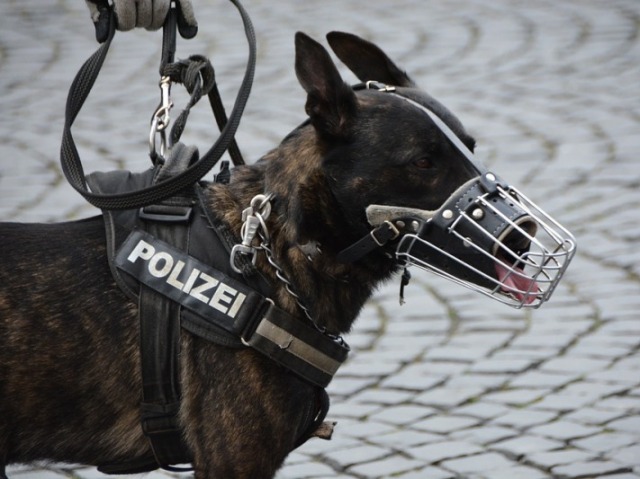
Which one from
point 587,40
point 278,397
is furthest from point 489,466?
point 587,40

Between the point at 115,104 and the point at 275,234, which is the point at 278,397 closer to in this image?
the point at 275,234

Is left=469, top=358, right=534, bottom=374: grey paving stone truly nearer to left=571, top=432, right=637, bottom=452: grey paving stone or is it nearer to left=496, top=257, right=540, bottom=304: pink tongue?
left=571, top=432, right=637, bottom=452: grey paving stone

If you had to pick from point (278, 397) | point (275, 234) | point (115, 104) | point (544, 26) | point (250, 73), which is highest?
point (250, 73)

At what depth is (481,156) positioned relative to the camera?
7.17m

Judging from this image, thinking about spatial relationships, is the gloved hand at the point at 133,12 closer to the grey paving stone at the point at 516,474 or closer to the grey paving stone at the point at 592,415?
the grey paving stone at the point at 516,474

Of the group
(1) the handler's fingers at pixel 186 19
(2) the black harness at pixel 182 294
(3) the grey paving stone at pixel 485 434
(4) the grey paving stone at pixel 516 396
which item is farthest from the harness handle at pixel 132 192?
(4) the grey paving stone at pixel 516 396

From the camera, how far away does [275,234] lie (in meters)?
3.18

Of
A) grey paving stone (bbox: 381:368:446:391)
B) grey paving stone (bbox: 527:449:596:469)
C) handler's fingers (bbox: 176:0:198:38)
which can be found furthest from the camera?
grey paving stone (bbox: 381:368:446:391)

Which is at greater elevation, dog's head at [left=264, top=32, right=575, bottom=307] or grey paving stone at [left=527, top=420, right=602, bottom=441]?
dog's head at [left=264, top=32, right=575, bottom=307]

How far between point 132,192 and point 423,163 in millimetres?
783

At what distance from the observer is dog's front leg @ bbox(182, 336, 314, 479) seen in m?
3.10

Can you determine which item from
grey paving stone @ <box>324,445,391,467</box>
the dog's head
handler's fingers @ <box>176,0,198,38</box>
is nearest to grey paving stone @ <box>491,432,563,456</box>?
grey paving stone @ <box>324,445,391,467</box>

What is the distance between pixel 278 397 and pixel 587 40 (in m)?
6.86

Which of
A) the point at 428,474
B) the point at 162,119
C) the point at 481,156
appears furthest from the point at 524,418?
the point at 481,156
